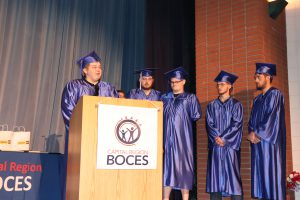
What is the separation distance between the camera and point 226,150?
4.12 meters

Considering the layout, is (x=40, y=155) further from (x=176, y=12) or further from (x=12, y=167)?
(x=176, y=12)

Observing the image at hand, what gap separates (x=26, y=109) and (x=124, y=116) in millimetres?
3112

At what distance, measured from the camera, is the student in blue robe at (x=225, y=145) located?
160 inches

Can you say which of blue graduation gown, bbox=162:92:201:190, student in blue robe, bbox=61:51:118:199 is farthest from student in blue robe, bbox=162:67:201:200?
student in blue robe, bbox=61:51:118:199

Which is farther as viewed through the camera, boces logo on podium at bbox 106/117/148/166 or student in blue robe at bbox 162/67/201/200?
student in blue robe at bbox 162/67/201/200

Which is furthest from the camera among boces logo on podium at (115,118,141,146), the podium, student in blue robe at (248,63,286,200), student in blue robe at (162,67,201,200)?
student in blue robe at (162,67,201,200)

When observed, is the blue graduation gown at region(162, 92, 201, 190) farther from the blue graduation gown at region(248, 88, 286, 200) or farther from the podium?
the podium

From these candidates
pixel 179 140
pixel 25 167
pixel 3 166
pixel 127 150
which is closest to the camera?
pixel 127 150

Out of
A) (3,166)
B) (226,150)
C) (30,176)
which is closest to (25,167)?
(30,176)

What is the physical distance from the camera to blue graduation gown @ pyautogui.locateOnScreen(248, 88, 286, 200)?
380 centimetres

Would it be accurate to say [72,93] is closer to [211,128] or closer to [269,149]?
[211,128]

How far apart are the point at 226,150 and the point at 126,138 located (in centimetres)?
232

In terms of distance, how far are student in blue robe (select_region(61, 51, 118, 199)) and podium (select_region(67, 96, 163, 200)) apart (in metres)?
0.94

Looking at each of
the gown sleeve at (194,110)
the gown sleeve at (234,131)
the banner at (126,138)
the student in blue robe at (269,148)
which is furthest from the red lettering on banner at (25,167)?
the student in blue robe at (269,148)
